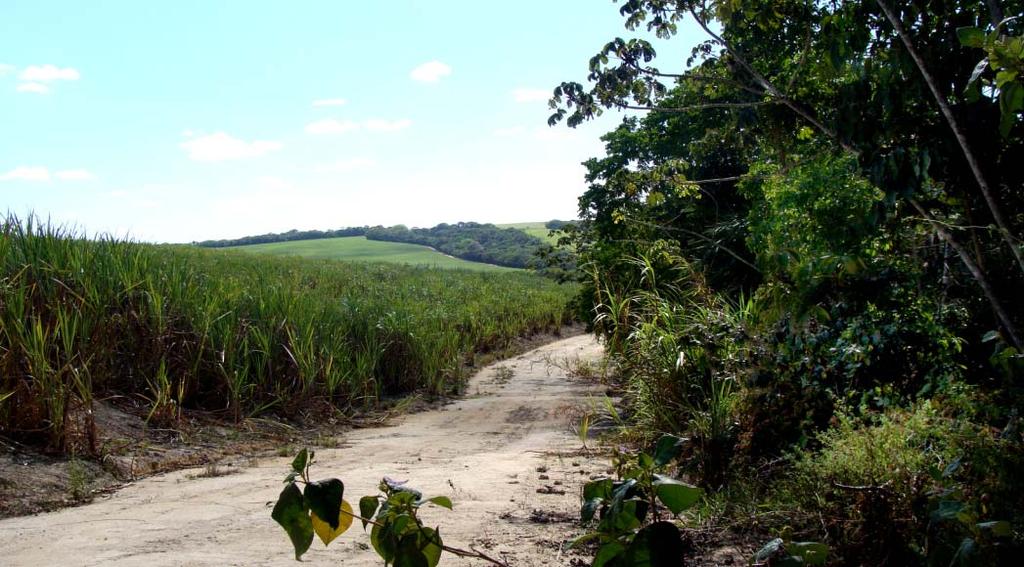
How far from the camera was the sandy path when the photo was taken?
323 cm

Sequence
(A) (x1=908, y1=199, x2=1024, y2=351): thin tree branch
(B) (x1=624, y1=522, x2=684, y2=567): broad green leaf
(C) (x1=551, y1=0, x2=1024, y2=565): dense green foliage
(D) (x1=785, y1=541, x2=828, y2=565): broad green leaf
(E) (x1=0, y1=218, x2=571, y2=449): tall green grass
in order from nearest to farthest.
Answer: (B) (x1=624, y1=522, x2=684, y2=567): broad green leaf → (D) (x1=785, y1=541, x2=828, y2=565): broad green leaf → (C) (x1=551, y1=0, x2=1024, y2=565): dense green foliage → (A) (x1=908, y1=199, x2=1024, y2=351): thin tree branch → (E) (x1=0, y1=218, x2=571, y2=449): tall green grass

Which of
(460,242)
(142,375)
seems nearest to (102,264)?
(142,375)

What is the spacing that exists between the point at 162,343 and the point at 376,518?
6.17m

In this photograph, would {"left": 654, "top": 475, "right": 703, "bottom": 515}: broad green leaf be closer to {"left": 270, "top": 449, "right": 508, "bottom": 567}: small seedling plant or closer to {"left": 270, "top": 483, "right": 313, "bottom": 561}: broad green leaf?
{"left": 270, "top": 449, "right": 508, "bottom": 567}: small seedling plant

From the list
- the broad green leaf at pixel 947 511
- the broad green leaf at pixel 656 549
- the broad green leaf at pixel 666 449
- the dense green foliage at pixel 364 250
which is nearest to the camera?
the broad green leaf at pixel 656 549

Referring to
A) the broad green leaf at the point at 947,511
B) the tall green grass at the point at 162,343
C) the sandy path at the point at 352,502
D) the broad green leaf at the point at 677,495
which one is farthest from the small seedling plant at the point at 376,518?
the tall green grass at the point at 162,343

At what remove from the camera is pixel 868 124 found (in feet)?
11.9

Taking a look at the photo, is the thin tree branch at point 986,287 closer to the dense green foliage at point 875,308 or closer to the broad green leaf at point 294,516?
the dense green foliage at point 875,308

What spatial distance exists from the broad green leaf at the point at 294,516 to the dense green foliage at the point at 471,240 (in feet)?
166

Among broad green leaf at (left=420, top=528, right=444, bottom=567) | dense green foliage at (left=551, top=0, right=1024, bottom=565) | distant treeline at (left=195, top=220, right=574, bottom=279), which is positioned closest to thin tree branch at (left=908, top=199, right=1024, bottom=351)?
dense green foliage at (left=551, top=0, right=1024, bottom=565)

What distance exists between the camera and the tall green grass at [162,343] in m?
5.38

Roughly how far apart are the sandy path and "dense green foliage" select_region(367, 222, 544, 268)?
4588cm

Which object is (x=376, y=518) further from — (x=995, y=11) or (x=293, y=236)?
(x=293, y=236)

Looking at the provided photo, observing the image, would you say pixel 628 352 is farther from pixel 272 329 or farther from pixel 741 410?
pixel 272 329
